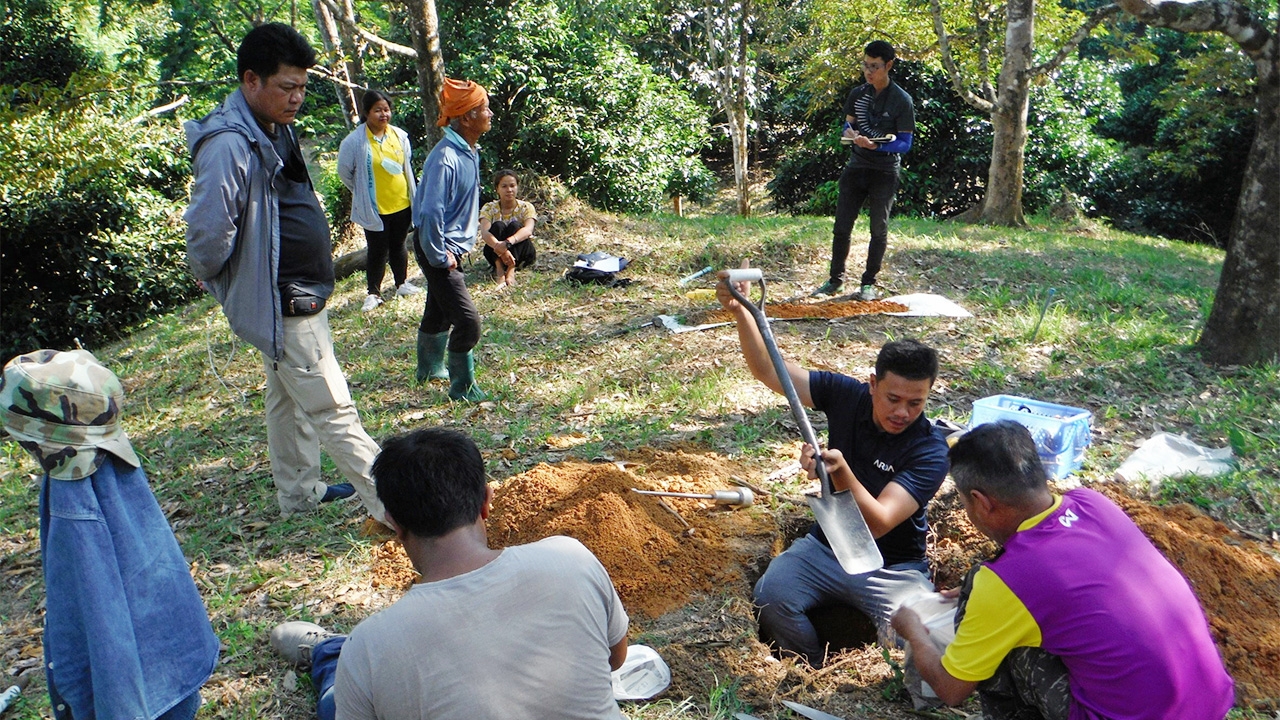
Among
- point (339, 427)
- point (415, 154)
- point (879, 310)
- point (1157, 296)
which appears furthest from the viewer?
point (415, 154)

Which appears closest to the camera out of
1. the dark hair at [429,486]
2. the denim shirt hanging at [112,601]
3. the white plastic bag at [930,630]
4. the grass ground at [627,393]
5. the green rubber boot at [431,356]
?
the dark hair at [429,486]

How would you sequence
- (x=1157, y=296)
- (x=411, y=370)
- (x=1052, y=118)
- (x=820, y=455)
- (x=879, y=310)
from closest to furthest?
(x=820, y=455)
(x=411, y=370)
(x=879, y=310)
(x=1157, y=296)
(x=1052, y=118)

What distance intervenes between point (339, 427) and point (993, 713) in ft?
8.61

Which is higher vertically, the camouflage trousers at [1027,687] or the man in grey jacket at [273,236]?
the man in grey jacket at [273,236]

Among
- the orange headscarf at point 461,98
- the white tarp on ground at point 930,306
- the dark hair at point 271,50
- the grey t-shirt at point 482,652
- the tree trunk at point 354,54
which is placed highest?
the tree trunk at point 354,54

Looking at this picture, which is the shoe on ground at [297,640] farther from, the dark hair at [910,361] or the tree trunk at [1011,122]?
the tree trunk at [1011,122]

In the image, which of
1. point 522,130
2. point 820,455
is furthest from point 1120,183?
point 820,455

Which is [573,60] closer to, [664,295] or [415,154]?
[415,154]

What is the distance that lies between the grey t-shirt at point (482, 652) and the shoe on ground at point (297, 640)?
4.81ft

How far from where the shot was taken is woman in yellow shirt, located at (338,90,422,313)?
269 inches

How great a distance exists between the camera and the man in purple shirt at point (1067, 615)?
203 centimetres

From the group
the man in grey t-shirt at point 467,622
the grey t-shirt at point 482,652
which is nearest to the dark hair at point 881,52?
the man in grey t-shirt at point 467,622

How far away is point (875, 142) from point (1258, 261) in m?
2.46

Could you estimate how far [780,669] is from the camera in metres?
3.02
